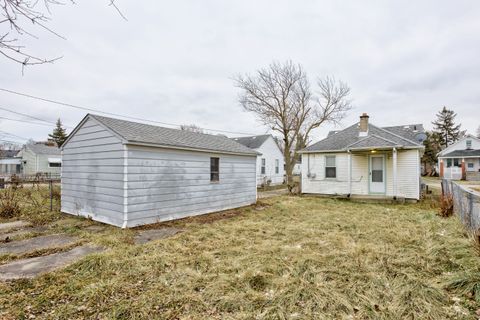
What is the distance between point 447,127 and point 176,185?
49.8m

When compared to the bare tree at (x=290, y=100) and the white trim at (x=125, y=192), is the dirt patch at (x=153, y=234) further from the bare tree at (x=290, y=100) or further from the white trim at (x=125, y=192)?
the bare tree at (x=290, y=100)

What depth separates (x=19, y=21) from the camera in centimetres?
221

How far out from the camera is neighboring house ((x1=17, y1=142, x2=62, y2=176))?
3002 cm

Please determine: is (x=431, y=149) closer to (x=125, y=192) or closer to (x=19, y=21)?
(x=125, y=192)

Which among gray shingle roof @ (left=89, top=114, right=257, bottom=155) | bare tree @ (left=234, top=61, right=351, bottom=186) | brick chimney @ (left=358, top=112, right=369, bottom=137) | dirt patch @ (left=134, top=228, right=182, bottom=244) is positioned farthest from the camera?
bare tree @ (left=234, top=61, right=351, bottom=186)

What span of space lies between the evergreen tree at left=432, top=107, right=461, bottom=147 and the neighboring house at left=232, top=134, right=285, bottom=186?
110 feet

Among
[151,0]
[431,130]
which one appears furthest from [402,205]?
[431,130]

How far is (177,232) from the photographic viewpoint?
21.0 ft

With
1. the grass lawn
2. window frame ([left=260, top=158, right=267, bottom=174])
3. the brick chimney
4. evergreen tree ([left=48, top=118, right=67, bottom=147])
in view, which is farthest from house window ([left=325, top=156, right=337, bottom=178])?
evergreen tree ([left=48, top=118, right=67, bottom=147])

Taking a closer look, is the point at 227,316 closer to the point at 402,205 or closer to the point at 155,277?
the point at 155,277

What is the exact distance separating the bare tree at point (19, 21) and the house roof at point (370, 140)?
12.5 metres

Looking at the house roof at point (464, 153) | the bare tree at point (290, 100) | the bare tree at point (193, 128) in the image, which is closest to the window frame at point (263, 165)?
the bare tree at point (290, 100)

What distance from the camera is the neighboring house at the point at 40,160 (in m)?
30.0

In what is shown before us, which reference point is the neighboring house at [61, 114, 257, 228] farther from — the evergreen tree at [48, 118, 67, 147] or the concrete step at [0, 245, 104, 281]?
the evergreen tree at [48, 118, 67, 147]
